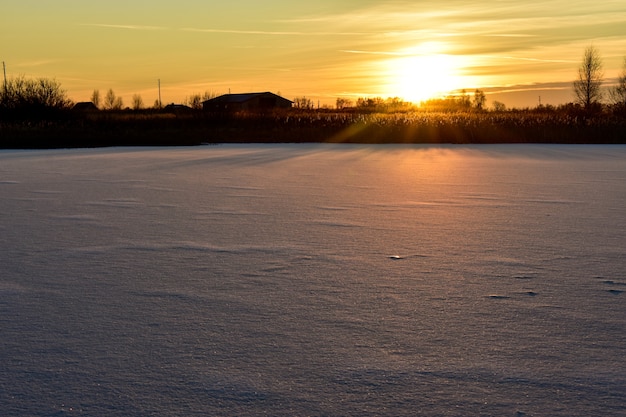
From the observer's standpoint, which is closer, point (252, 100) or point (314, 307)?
point (314, 307)

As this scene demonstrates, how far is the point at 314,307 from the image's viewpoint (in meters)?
2.82

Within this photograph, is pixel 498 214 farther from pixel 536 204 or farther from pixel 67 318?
pixel 67 318

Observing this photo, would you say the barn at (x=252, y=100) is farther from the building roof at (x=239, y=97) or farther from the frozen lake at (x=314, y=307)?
the frozen lake at (x=314, y=307)

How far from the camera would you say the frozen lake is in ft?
6.45

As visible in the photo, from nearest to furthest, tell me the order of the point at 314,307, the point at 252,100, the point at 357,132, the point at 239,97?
1. the point at 314,307
2. the point at 357,132
3. the point at 252,100
4. the point at 239,97

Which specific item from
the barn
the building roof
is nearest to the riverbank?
the barn

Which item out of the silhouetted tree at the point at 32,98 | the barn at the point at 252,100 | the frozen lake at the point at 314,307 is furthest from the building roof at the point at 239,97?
the frozen lake at the point at 314,307

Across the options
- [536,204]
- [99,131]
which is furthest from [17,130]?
[536,204]

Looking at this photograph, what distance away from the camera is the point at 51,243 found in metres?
4.36

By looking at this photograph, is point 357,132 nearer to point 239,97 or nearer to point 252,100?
point 252,100

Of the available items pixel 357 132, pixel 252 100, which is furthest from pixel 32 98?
pixel 252 100

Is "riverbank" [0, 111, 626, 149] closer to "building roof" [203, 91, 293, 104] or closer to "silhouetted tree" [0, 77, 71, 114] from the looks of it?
"silhouetted tree" [0, 77, 71, 114]

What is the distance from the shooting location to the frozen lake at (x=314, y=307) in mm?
1965

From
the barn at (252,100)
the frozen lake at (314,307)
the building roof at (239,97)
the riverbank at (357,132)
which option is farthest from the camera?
the building roof at (239,97)
